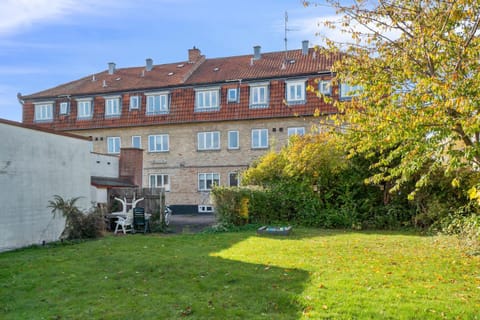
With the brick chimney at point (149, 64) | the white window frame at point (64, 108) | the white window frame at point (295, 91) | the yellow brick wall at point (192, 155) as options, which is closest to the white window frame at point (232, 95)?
the yellow brick wall at point (192, 155)

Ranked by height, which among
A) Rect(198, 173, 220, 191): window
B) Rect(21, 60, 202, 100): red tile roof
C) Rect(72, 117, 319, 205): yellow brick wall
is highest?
Rect(21, 60, 202, 100): red tile roof

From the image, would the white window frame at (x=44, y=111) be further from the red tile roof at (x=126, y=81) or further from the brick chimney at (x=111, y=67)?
the brick chimney at (x=111, y=67)

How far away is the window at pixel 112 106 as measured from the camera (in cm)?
3356

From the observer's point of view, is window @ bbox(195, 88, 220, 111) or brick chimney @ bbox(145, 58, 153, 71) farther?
brick chimney @ bbox(145, 58, 153, 71)

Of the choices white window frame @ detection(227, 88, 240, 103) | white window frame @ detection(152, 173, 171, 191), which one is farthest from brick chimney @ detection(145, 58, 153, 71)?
white window frame @ detection(152, 173, 171, 191)

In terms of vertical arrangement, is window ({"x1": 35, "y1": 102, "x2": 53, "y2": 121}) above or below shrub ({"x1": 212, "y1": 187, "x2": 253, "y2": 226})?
above

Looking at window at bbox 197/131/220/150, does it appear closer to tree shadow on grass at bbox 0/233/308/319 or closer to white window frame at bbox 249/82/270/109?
white window frame at bbox 249/82/270/109

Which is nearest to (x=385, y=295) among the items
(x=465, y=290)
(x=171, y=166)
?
(x=465, y=290)

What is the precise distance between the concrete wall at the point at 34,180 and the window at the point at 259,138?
16496mm

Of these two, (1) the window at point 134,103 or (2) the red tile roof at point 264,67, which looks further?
(1) the window at point 134,103

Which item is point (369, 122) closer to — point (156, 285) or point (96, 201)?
point (156, 285)

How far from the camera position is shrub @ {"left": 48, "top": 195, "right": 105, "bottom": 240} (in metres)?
14.0

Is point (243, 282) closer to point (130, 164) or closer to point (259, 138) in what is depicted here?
point (130, 164)

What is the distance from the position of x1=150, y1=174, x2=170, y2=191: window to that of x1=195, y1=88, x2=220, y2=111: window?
19.0 feet
